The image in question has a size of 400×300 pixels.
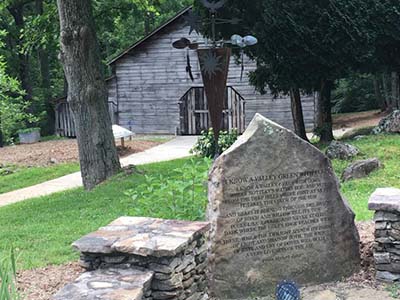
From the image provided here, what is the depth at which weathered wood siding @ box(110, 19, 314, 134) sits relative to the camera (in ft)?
76.1

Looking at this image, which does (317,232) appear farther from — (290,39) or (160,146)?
(160,146)

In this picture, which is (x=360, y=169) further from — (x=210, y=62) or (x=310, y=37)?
(x=310, y=37)

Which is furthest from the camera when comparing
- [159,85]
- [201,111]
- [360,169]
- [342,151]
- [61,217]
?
[159,85]

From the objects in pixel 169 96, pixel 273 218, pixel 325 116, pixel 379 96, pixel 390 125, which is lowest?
pixel 273 218

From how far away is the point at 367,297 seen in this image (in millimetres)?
4906

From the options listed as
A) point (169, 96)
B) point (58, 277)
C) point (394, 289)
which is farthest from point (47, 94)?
point (394, 289)

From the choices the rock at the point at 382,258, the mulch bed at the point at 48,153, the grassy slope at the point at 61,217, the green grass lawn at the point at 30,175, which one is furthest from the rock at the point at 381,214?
the mulch bed at the point at 48,153

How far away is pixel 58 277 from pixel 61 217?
155 inches

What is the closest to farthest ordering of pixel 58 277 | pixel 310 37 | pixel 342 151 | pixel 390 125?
pixel 58 277
pixel 342 151
pixel 310 37
pixel 390 125

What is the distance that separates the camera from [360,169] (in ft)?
32.2

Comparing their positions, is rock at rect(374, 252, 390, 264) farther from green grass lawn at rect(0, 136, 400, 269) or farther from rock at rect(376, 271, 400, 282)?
green grass lawn at rect(0, 136, 400, 269)

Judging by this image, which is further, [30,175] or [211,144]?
[30,175]

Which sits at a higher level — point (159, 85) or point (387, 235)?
point (159, 85)

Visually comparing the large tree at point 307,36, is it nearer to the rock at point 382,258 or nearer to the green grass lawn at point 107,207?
the green grass lawn at point 107,207
